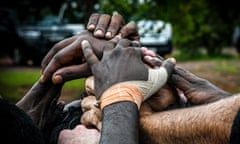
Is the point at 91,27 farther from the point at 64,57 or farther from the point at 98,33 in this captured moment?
the point at 64,57

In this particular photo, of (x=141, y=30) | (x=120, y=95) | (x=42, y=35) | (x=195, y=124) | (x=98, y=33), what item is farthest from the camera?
(x=42, y=35)

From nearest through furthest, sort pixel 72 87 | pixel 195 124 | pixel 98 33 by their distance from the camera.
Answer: pixel 195 124 → pixel 98 33 → pixel 72 87

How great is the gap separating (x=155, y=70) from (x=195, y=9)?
21.4 metres

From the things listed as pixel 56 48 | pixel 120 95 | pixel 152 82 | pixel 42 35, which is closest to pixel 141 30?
pixel 42 35

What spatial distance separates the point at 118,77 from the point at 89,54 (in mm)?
220

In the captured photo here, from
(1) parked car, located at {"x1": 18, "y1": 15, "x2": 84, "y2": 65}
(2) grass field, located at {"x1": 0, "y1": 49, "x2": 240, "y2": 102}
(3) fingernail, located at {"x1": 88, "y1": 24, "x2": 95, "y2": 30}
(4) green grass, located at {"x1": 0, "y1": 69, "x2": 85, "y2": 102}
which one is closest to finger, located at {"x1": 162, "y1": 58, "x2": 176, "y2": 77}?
(3) fingernail, located at {"x1": 88, "y1": 24, "x2": 95, "y2": 30}

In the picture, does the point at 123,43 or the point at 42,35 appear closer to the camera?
the point at 123,43

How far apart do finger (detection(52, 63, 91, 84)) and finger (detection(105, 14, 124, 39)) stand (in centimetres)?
24

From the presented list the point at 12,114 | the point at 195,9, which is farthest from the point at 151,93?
the point at 195,9

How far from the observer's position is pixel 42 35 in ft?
72.2

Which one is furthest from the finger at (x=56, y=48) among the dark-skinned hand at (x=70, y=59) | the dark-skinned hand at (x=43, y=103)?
the dark-skinned hand at (x=43, y=103)

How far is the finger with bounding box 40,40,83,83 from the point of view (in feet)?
9.32

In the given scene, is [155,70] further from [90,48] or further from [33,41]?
[33,41]

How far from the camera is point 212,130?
221 centimetres
